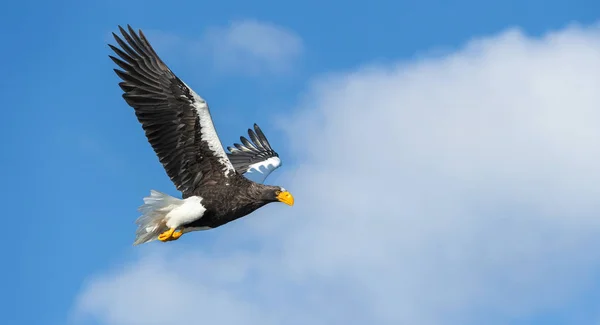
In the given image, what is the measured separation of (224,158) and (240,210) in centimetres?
94

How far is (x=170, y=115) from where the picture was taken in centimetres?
1588

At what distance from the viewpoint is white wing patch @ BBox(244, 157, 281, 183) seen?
20016mm

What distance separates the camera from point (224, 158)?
16219 millimetres

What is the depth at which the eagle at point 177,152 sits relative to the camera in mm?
15883

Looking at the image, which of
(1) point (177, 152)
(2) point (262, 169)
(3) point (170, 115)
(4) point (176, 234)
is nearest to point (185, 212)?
(4) point (176, 234)

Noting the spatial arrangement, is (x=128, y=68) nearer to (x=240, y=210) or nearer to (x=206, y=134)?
(x=206, y=134)

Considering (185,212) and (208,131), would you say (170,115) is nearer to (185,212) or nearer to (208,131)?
(208,131)

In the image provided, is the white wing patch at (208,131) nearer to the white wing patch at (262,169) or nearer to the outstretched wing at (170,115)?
the outstretched wing at (170,115)

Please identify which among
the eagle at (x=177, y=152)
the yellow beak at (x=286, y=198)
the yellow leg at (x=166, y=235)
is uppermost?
the yellow beak at (x=286, y=198)

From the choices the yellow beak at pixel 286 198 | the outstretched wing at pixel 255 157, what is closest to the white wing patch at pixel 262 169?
the outstretched wing at pixel 255 157

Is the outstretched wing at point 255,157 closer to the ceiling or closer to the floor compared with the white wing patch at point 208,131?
closer to the ceiling

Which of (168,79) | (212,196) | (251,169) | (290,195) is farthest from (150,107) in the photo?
(251,169)

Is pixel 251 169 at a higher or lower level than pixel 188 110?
higher

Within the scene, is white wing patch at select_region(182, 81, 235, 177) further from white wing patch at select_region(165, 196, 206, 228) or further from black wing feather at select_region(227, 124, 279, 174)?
black wing feather at select_region(227, 124, 279, 174)
